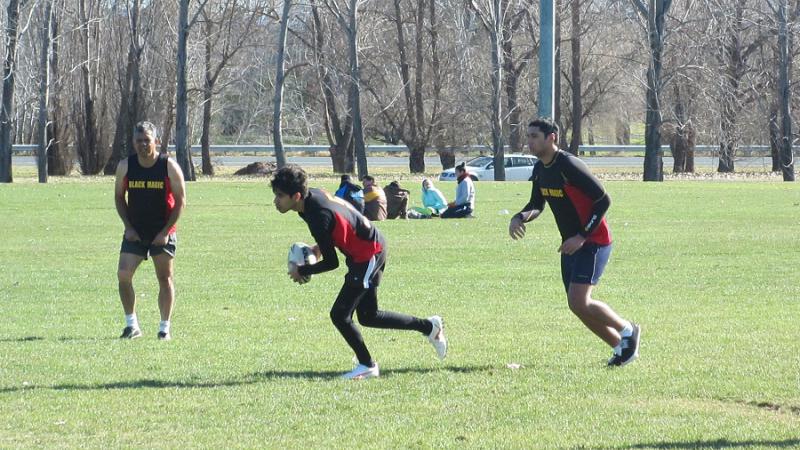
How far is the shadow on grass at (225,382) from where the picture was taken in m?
8.27

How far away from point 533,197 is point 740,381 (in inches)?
82.4

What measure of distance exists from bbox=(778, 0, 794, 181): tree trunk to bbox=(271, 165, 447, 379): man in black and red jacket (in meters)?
45.0

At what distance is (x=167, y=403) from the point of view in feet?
25.3

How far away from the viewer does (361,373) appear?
8508 millimetres

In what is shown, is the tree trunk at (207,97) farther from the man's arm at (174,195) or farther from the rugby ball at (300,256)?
the rugby ball at (300,256)

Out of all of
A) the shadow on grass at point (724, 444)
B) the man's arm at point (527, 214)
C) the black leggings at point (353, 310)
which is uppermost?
the man's arm at point (527, 214)

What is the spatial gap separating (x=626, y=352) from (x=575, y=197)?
1220 mm

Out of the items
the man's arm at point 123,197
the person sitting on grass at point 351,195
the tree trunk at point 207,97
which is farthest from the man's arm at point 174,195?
the tree trunk at point 207,97

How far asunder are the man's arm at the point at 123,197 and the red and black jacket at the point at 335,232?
2645mm

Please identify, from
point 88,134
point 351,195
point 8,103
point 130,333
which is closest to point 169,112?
point 88,134

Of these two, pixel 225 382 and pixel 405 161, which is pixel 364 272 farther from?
pixel 405 161

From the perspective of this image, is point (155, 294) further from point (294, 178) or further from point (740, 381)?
point (740, 381)

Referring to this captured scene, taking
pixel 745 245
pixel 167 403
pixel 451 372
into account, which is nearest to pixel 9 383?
pixel 167 403

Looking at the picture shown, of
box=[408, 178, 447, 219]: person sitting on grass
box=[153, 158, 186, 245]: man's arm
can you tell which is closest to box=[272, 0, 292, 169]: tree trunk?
box=[408, 178, 447, 219]: person sitting on grass
